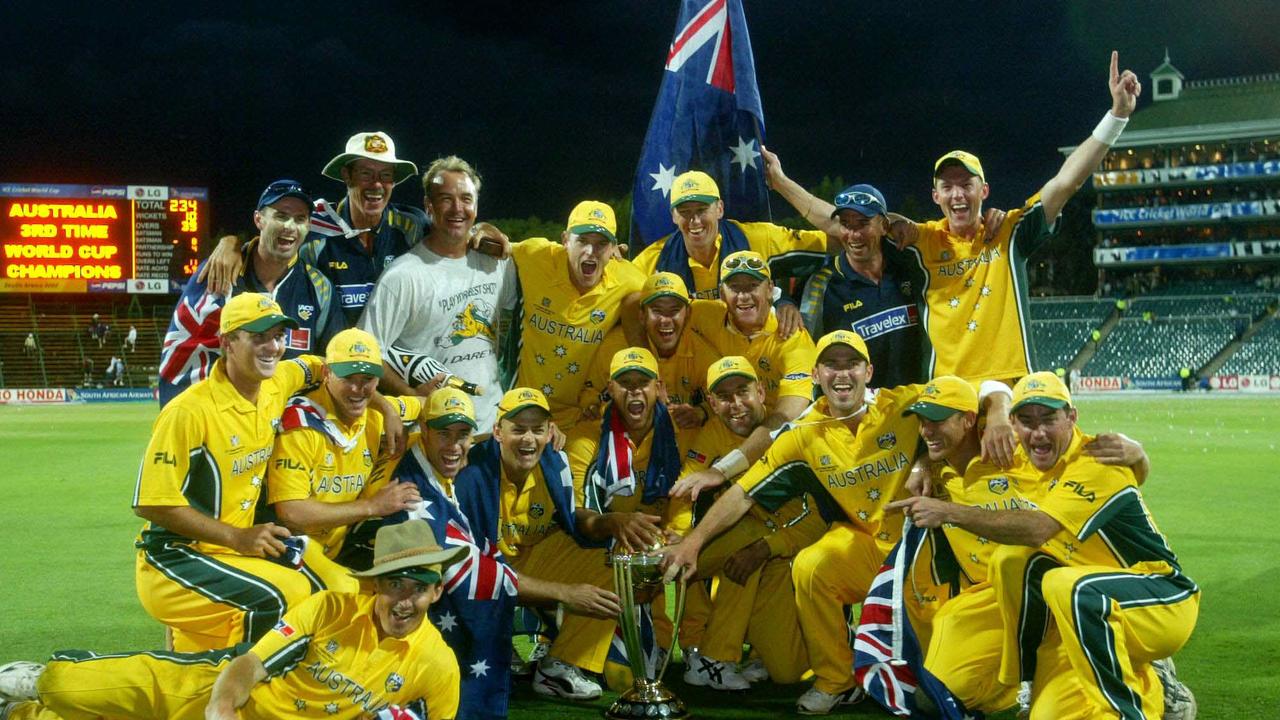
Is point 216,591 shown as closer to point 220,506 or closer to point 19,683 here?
point 220,506

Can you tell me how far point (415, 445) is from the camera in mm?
5523

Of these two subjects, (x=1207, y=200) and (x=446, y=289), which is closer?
(x=446, y=289)

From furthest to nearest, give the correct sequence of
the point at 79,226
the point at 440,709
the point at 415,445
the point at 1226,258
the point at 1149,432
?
the point at 1226,258 → the point at 79,226 → the point at 1149,432 → the point at 415,445 → the point at 440,709

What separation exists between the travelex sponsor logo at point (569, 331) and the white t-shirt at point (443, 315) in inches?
10.7

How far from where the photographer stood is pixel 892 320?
651cm

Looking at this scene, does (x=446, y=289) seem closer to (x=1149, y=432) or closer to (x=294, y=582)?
(x=294, y=582)

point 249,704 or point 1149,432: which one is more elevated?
point 249,704

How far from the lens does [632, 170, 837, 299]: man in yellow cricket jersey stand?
6.67 metres

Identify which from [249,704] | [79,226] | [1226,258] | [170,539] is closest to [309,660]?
[249,704]

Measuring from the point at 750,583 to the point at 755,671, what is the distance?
444 mm

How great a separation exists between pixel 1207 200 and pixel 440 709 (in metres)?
69.1

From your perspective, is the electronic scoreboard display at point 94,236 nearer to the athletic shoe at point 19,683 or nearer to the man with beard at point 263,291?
the man with beard at point 263,291

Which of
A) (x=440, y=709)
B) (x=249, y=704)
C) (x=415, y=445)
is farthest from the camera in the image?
(x=415, y=445)

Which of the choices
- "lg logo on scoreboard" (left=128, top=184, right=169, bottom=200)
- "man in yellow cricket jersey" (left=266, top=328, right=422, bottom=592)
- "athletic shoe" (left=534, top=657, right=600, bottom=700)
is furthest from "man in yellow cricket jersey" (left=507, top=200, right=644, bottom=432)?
"lg logo on scoreboard" (left=128, top=184, right=169, bottom=200)
